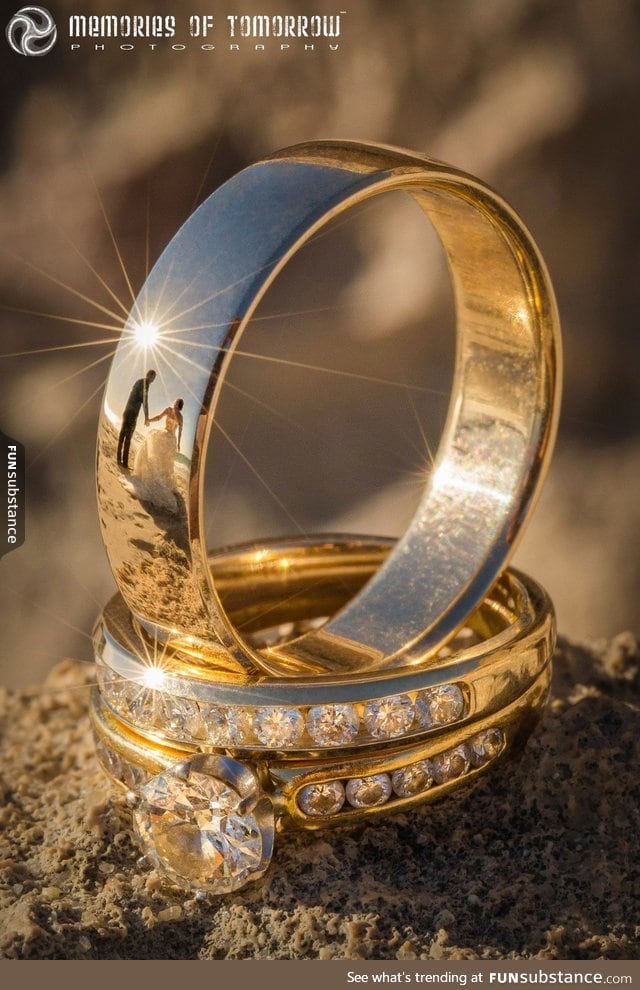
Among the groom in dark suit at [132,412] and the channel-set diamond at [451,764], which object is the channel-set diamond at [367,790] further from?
the groom in dark suit at [132,412]

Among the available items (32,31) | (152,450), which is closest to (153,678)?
(152,450)

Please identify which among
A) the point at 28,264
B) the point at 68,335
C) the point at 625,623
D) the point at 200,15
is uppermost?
the point at 200,15

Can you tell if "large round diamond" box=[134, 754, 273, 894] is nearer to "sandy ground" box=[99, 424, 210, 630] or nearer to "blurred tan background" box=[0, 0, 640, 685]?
"sandy ground" box=[99, 424, 210, 630]

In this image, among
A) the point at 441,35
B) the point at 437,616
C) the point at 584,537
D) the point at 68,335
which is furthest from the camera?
the point at 584,537

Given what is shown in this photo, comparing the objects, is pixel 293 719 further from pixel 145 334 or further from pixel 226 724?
pixel 145 334

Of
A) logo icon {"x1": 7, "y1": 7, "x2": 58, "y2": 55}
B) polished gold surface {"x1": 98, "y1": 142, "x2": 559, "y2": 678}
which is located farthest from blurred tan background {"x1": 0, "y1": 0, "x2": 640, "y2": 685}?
polished gold surface {"x1": 98, "y1": 142, "x2": 559, "y2": 678}

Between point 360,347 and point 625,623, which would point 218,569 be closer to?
point 360,347

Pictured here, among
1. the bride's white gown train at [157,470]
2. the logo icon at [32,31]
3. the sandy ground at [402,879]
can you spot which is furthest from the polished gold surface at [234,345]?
the logo icon at [32,31]

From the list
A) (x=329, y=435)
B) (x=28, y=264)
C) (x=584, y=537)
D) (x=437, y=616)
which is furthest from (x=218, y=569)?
(x=584, y=537)
